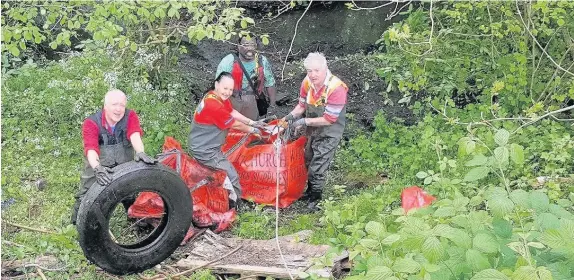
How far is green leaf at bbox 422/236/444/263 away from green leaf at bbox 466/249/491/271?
14 centimetres

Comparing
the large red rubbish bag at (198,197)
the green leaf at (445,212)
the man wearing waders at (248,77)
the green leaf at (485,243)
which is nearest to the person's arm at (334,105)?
the large red rubbish bag at (198,197)

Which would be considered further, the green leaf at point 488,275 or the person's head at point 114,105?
the person's head at point 114,105

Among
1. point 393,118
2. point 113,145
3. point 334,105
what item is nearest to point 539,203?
point 334,105

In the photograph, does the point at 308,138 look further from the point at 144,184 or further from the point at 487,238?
the point at 487,238

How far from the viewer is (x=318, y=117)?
6430 mm

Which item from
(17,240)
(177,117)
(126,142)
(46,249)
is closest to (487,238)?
(126,142)

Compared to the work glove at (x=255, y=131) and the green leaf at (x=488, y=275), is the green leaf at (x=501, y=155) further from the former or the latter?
the work glove at (x=255, y=131)

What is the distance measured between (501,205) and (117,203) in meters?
3.15

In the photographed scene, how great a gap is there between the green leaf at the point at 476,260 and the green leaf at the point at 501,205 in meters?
0.25

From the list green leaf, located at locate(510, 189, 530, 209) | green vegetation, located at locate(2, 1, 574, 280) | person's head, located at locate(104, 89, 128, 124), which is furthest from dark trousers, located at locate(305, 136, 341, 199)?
green leaf, located at locate(510, 189, 530, 209)

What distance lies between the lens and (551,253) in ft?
10.9

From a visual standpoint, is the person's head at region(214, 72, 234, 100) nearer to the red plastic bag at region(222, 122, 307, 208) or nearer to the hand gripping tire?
the red plastic bag at region(222, 122, 307, 208)

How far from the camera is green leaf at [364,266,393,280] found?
305 centimetres

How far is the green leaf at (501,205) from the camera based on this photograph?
3.23 meters
